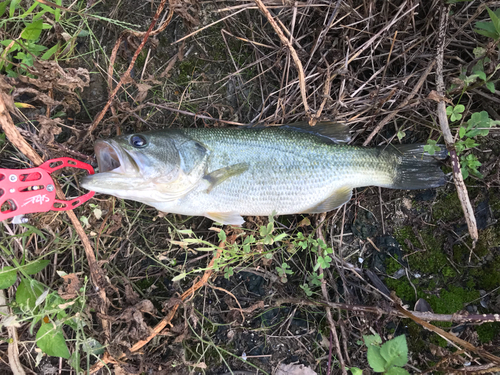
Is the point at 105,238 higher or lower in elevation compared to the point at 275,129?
lower

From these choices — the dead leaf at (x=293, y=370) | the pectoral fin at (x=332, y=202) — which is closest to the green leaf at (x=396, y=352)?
the dead leaf at (x=293, y=370)

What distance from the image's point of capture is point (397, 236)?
3.78 metres


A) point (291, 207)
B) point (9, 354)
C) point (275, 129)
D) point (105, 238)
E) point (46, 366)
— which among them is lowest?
point (46, 366)

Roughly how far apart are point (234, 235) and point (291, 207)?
2.30ft

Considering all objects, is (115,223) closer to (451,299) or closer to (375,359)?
(375,359)

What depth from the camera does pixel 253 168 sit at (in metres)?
3.23

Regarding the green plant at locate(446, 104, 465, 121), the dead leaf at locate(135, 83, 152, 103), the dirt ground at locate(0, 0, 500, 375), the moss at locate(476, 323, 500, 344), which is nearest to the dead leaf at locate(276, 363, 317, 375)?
the dirt ground at locate(0, 0, 500, 375)

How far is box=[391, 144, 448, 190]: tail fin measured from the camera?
3.50 metres

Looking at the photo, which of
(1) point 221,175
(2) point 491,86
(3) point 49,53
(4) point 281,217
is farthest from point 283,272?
(3) point 49,53

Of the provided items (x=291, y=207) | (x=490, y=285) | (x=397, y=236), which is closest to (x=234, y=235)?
(x=291, y=207)

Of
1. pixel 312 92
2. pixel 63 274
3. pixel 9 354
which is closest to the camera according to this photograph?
pixel 63 274

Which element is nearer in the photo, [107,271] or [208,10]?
[107,271]

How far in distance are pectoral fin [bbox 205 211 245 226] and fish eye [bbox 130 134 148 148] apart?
37.8 inches

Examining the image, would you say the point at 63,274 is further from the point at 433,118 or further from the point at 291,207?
the point at 433,118
